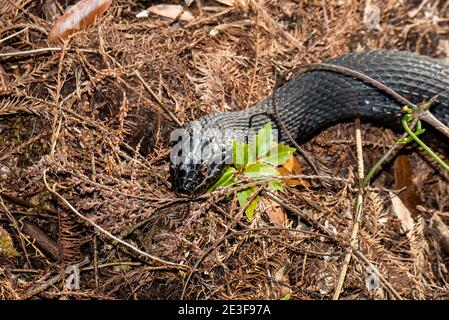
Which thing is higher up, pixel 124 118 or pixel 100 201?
pixel 124 118

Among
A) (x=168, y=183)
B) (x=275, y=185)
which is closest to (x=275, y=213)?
(x=275, y=185)

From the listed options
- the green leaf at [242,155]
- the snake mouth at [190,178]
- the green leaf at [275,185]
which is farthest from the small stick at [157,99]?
the green leaf at [275,185]

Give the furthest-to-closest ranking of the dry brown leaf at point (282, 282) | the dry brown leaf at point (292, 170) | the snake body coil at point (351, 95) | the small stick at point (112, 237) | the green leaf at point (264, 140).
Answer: the snake body coil at point (351, 95), the dry brown leaf at point (292, 170), the green leaf at point (264, 140), the dry brown leaf at point (282, 282), the small stick at point (112, 237)

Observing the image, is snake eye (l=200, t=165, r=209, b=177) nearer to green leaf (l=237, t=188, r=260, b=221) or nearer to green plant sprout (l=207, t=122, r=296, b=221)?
green plant sprout (l=207, t=122, r=296, b=221)

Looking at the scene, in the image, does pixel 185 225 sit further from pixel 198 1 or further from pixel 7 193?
pixel 198 1

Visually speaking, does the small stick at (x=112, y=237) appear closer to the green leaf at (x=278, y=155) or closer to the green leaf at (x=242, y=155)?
the green leaf at (x=242, y=155)

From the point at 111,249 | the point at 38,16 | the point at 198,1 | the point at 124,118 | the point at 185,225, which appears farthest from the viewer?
the point at 198,1

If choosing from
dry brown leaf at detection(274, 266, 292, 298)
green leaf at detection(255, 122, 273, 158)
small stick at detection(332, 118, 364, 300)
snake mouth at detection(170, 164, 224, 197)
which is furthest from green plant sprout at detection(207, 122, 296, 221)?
small stick at detection(332, 118, 364, 300)
